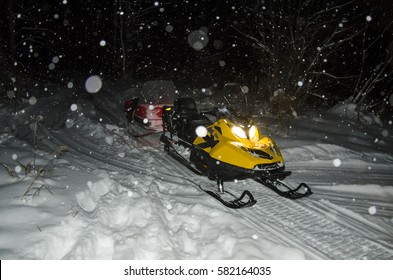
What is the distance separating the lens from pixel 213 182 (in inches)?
227

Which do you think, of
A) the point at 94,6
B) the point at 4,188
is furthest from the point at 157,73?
the point at 4,188

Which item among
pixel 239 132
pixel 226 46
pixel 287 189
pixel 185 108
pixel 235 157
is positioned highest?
pixel 226 46

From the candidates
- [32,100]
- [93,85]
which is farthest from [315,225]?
[93,85]

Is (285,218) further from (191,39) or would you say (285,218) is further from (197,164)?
(191,39)

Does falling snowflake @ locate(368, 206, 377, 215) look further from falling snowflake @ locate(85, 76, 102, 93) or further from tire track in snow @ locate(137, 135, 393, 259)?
falling snowflake @ locate(85, 76, 102, 93)

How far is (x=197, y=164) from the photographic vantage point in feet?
19.7

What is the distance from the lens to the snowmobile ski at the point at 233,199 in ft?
15.3

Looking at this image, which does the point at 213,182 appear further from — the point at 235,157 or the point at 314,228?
the point at 314,228

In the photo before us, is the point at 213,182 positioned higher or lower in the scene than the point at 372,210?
higher

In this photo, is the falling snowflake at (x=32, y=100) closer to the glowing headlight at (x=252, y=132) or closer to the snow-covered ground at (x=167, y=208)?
the snow-covered ground at (x=167, y=208)

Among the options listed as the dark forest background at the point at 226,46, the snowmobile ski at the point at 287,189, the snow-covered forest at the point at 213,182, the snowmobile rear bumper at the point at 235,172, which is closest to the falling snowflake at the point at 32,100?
the snow-covered forest at the point at 213,182

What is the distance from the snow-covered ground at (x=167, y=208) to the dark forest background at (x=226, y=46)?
4984mm

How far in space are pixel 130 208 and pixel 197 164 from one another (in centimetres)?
197

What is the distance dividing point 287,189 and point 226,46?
15.0 m
